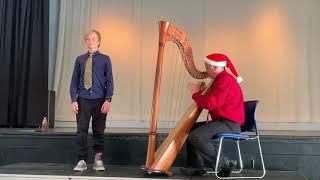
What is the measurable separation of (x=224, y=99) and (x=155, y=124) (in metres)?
0.55

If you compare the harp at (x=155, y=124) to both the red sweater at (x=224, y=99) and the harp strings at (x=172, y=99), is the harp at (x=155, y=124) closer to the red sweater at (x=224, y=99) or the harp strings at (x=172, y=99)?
the red sweater at (x=224, y=99)

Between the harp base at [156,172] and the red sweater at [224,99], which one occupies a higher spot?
the red sweater at [224,99]

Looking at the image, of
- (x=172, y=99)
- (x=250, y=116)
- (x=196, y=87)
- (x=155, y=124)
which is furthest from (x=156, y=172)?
(x=172, y=99)

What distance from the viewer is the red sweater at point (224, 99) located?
319cm

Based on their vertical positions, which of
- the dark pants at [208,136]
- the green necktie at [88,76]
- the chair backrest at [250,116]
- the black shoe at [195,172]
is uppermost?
the green necktie at [88,76]

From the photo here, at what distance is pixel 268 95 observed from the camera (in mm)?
5488

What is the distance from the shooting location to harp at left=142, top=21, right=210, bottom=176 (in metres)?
3.04

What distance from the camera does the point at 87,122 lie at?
11.6ft

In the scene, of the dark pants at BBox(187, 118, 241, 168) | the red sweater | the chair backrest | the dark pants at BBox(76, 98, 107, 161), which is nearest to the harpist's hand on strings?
the red sweater

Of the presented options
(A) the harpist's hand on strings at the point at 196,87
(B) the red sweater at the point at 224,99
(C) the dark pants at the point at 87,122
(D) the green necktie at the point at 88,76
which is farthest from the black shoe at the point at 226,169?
(D) the green necktie at the point at 88,76

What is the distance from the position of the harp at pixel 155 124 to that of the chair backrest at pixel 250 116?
0.39 metres

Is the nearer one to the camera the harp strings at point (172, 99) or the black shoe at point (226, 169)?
the black shoe at point (226, 169)

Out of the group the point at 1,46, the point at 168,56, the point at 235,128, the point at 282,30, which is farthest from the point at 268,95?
the point at 1,46

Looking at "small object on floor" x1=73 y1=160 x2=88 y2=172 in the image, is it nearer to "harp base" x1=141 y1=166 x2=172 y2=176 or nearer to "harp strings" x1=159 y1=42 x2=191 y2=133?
"harp base" x1=141 y1=166 x2=172 y2=176
